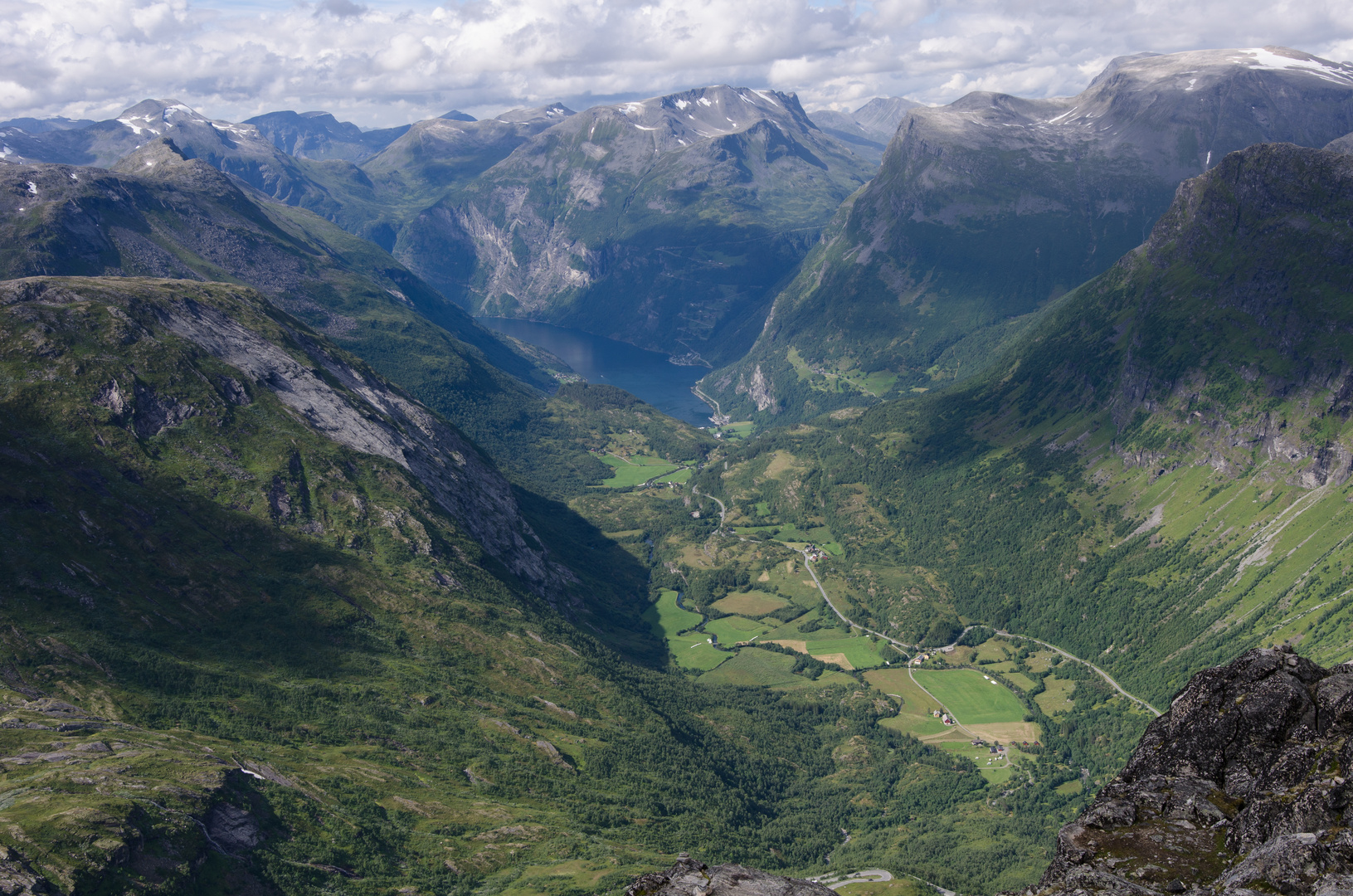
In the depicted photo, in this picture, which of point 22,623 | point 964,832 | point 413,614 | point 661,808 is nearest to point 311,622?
point 413,614

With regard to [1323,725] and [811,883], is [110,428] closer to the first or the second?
[811,883]

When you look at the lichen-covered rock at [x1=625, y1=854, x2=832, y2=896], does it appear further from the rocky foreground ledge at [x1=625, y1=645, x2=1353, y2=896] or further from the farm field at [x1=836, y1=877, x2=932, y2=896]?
the farm field at [x1=836, y1=877, x2=932, y2=896]

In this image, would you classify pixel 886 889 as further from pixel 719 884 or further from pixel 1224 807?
pixel 719 884

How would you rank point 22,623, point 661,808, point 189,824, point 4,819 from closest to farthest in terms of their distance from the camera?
point 4,819 < point 189,824 < point 22,623 < point 661,808

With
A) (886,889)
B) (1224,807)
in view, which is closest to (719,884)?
(1224,807)

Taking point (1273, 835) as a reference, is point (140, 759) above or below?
below

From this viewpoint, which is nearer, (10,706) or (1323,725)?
(1323,725)
